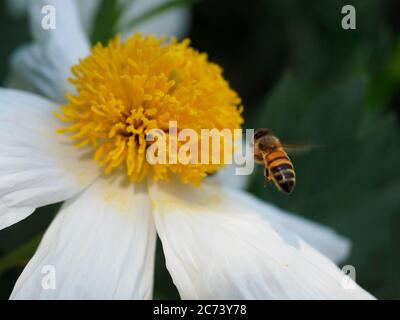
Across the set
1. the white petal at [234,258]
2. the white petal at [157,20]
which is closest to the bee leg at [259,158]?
the white petal at [234,258]

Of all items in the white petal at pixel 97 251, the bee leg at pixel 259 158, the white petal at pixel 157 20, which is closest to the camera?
the white petal at pixel 97 251

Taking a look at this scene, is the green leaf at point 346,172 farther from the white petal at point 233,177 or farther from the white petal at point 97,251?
the white petal at point 97,251

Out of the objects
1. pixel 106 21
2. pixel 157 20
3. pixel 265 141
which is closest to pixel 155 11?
pixel 106 21

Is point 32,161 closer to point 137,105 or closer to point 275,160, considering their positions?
point 137,105

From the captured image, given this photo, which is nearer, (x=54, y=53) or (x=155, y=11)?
(x=54, y=53)

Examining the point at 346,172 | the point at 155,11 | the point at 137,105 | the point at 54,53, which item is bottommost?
the point at 346,172

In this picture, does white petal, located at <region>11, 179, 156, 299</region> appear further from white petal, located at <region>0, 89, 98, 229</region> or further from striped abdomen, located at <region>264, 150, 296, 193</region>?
striped abdomen, located at <region>264, 150, 296, 193</region>

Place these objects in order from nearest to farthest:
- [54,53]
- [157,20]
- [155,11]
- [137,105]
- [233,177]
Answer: [137,105] < [54,53] < [233,177] < [155,11] < [157,20]
